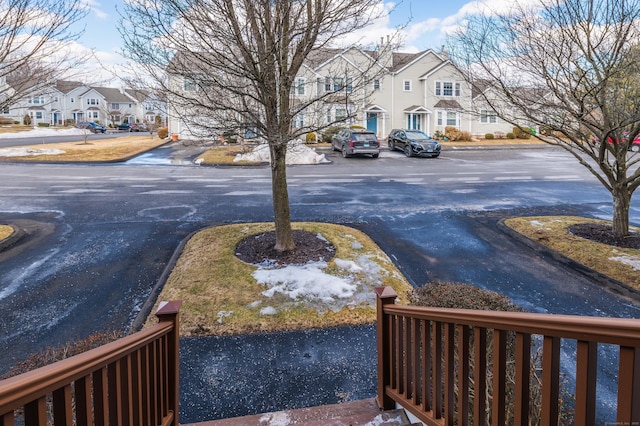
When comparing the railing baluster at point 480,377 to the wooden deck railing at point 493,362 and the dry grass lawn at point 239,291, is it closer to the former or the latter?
the wooden deck railing at point 493,362

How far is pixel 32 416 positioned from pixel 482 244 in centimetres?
885

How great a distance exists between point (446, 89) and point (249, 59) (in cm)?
3508

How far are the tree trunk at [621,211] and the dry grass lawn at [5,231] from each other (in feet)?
42.6

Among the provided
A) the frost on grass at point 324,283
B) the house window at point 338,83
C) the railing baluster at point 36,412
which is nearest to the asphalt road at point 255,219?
the frost on grass at point 324,283

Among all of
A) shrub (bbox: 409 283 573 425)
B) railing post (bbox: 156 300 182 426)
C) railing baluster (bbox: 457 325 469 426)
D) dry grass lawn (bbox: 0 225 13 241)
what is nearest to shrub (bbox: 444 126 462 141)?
dry grass lawn (bbox: 0 225 13 241)

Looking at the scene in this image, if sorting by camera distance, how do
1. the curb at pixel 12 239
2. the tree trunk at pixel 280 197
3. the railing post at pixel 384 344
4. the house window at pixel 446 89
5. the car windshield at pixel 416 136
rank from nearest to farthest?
the railing post at pixel 384 344, the tree trunk at pixel 280 197, the curb at pixel 12 239, the car windshield at pixel 416 136, the house window at pixel 446 89

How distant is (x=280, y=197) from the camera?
7.84 metres

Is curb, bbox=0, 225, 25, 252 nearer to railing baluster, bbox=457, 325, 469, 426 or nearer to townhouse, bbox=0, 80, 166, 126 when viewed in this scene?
railing baluster, bbox=457, 325, 469, 426

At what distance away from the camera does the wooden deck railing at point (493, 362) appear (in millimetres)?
1391

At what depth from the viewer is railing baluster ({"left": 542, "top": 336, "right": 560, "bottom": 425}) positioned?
1648mm

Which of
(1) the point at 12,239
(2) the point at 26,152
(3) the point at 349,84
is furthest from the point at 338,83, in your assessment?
(2) the point at 26,152

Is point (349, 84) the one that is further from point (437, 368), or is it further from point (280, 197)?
point (437, 368)

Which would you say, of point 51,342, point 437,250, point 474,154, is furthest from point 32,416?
point 474,154

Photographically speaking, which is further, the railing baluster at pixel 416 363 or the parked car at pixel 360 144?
the parked car at pixel 360 144
